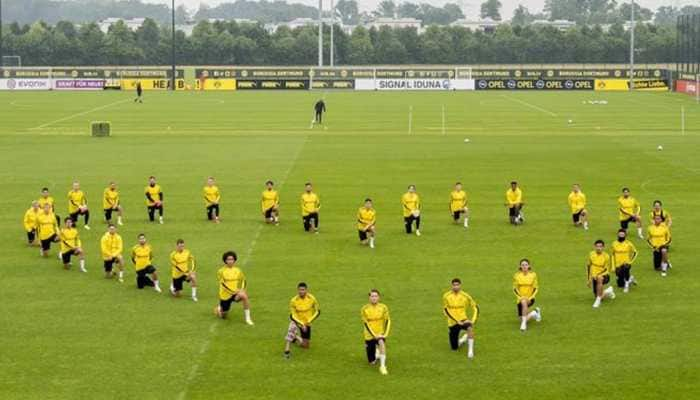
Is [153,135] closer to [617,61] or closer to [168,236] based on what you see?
[168,236]

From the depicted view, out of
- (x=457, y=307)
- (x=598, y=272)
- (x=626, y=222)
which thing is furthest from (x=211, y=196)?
(x=457, y=307)

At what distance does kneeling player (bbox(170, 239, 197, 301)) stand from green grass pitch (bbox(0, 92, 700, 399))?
36cm

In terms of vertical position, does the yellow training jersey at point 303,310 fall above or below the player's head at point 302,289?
below

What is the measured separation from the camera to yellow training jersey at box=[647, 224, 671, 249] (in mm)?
32531

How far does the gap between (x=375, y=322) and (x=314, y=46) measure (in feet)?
519

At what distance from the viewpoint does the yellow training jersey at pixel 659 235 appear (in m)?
32.5

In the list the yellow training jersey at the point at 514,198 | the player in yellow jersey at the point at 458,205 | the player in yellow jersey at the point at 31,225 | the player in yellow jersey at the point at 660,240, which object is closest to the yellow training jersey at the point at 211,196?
the player in yellow jersey at the point at 31,225

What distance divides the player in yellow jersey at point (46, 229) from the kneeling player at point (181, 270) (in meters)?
6.81

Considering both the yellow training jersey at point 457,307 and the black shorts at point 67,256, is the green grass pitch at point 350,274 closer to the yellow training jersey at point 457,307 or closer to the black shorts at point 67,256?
the black shorts at point 67,256

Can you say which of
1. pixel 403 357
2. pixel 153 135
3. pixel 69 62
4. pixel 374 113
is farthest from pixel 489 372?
pixel 69 62

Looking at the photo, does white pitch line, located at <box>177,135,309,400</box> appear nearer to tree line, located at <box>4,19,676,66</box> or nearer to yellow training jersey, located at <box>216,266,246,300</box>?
yellow training jersey, located at <box>216,266,246,300</box>

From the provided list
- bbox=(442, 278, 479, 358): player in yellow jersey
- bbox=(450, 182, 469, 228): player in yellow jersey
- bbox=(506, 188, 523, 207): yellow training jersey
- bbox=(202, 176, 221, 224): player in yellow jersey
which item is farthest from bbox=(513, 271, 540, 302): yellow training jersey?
bbox=(202, 176, 221, 224): player in yellow jersey

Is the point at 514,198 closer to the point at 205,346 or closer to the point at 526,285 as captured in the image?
the point at 526,285

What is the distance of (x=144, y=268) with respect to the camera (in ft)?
102
